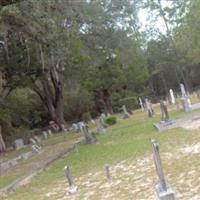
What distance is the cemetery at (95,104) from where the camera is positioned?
1160cm

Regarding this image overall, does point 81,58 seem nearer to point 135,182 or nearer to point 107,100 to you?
point 107,100

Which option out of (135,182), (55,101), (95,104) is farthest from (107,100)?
(135,182)

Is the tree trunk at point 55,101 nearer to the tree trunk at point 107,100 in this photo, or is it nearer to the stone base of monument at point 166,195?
the tree trunk at point 107,100

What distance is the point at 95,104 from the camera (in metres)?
53.6

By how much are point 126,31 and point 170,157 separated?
107 feet

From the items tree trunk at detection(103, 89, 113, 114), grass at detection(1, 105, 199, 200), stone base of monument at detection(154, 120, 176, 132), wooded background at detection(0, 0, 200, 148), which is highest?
wooded background at detection(0, 0, 200, 148)

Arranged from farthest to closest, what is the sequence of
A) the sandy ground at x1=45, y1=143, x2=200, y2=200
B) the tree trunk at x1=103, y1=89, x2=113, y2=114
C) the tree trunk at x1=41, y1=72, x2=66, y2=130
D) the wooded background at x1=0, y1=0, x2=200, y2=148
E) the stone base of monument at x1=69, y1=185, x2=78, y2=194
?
the tree trunk at x1=103, y1=89, x2=113, y2=114, the tree trunk at x1=41, y1=72, x2=66, y2=130, the wooded background at x1=0, y1=0, x2=200, y2=148, the stone base of monument at x1=69, y1=185, x2=78, y2=194, the sandy ground at x1=45, y1=143, x2=200, y2=200

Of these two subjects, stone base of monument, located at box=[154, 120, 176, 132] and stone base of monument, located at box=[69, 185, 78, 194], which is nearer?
stone base of monument, located at box=[69, 185, 78, 194]

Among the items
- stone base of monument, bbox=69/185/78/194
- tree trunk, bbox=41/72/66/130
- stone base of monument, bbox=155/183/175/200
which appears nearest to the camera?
stone base of monument, bbox=155/183/175/200

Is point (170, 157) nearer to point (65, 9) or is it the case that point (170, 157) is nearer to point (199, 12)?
point (65, 9)

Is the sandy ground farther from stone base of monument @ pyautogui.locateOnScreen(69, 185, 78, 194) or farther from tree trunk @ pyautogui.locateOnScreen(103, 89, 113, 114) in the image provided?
tree trunk @ pyautogui.locateOnScreen(103, 89, 113, 114)

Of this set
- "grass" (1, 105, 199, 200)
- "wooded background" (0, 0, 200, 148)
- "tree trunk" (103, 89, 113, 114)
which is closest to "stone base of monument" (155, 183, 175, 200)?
"grass" (1, 105, 199, 200)

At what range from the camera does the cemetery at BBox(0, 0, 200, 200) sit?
38.1 feet

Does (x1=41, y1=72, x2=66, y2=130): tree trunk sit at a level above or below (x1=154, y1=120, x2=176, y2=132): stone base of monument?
above
